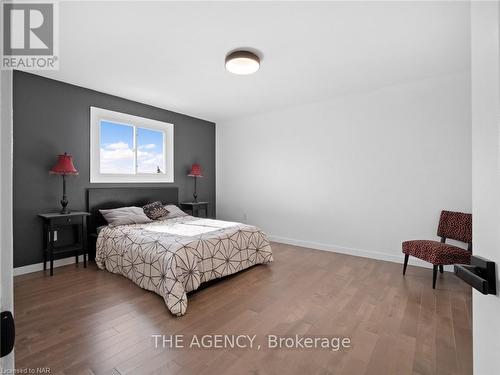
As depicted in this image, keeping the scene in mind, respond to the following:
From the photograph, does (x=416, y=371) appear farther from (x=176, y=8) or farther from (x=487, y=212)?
(x=176, y=8)

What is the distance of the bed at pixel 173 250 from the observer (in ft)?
8.02

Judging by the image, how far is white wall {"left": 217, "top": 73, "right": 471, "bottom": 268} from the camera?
10.7 ft

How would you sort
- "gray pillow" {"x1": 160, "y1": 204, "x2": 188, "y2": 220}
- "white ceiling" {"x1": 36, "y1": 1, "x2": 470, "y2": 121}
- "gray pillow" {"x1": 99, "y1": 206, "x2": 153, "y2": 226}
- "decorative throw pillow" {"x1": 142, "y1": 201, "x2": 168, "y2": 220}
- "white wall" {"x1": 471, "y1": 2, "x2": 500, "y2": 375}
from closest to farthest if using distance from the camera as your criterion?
"white wall" {"x1": 471, "y1": 2, "x2": 500, "y2": 375} → "white ceiling" {"x1": 36, "y1": 1, "x2": 470, "y2": 121} → "gray pillow" {"x1": 99, "y1": 206, "x2": 153, "y2": 226} → "decorative throw pillow" {"x1": 142, "y1": 201, "x2": 168, "y2": 220} → "gray pillow" {"x1": 160, "y1": 204, "x2": 188, "y2": 220}

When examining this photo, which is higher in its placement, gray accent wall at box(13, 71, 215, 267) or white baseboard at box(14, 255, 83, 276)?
gray accent wall at box(13, 71, 215, 267)

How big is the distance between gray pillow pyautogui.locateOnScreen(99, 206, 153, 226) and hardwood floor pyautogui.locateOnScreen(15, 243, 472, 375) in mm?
723

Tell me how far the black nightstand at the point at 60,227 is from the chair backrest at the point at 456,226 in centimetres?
473

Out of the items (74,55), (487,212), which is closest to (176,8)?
(74,55)

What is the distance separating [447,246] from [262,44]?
3.02 m

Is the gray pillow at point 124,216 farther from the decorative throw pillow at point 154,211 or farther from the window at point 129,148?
the window at point 129,148

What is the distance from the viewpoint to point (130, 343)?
5.95ft

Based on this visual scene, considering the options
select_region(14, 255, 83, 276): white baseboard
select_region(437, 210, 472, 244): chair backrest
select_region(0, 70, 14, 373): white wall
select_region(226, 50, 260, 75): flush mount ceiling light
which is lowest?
select_region(14, 255, 83, 276): white baseboard

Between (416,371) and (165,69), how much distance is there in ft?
12.2

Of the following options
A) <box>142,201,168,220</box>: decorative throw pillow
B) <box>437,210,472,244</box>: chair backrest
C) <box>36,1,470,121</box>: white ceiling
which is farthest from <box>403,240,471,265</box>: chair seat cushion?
<box>142,201,168,220</box>: decorative throw pillow

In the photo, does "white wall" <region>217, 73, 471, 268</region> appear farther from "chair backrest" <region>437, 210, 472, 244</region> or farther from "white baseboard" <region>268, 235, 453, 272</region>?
"chair backrest" <region>437, 210, 472, 244</region>
